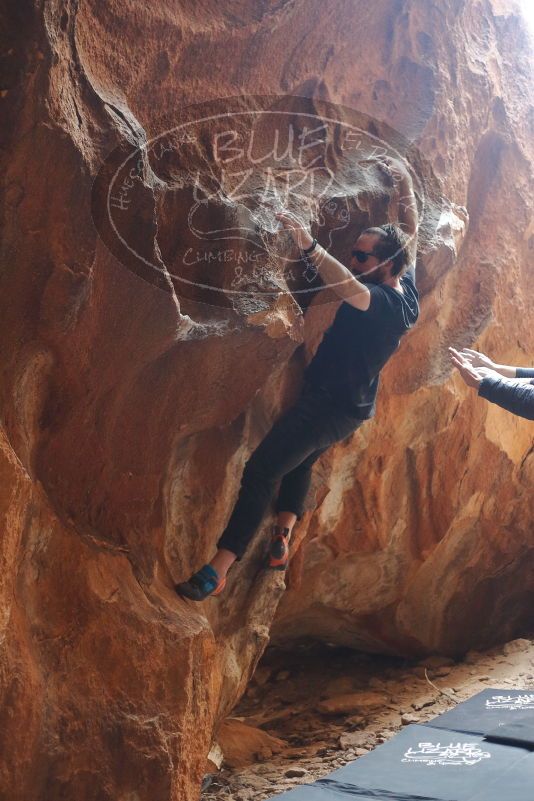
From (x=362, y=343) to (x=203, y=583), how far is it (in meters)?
1.17

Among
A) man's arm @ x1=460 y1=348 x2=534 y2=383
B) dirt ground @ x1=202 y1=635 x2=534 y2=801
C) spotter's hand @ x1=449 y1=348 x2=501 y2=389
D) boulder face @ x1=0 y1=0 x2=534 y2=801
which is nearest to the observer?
boulder face @ x1=0 y1=0 x2=534 y2=801

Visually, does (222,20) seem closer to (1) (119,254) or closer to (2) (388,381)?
(1) (119,254)

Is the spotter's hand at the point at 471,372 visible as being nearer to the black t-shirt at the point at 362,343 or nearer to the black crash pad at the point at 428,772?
the black t-shirt at the point at 362,343

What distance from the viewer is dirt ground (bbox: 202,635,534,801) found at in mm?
3910

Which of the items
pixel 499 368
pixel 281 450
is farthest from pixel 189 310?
pixel 499 368

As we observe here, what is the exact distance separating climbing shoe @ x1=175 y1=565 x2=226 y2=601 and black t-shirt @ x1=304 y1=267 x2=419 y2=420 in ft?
2.88

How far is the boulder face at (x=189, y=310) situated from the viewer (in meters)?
2.41

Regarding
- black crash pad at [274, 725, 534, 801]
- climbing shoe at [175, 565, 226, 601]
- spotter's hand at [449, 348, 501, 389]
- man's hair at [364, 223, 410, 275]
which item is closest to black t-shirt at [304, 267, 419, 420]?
man's hair at [364, 223, 410, 275]

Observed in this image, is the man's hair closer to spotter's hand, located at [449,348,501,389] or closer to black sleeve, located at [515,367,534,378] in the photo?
spotter's hand, located at [449,348,501,389]

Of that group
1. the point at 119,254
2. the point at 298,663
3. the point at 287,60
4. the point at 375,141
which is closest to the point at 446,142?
the point at 375,141

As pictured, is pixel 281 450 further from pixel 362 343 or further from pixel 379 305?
pixel 379 305

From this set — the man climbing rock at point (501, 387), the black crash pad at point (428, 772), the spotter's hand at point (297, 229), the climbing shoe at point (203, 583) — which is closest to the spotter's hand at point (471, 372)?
the man climbing rock at point (501, 387)

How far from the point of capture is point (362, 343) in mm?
3283

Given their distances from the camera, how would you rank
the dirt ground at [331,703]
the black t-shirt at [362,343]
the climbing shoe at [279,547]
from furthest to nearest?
1. the dirt ground at [331,703]
2. the climbing shoe at [279,547]
3. the black t-shirt at [362,343]
